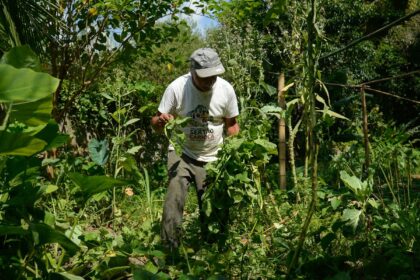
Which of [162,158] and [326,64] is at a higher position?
[326,64]

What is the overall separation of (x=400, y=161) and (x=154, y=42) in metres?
3.32

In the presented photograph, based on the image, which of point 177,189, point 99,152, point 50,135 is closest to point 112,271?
point 50,135

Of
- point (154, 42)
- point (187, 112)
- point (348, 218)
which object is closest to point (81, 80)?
point (154, 42)

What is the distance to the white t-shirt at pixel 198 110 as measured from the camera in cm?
373

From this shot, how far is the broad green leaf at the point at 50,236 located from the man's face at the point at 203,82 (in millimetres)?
1746

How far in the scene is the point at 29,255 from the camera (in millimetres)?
2264

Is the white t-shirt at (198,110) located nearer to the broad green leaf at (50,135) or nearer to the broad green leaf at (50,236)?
the broad green leaf at (50,135)

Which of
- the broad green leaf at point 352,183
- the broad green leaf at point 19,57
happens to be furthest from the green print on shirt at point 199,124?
the broad green leaf at point 19,57

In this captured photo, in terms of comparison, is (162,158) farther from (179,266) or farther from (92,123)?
(179,266)

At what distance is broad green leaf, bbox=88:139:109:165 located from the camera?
16.3 ft

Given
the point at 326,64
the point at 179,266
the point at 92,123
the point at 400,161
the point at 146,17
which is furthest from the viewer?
the point at 326,64

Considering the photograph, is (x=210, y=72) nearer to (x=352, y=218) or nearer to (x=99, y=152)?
(x=352, y=218)

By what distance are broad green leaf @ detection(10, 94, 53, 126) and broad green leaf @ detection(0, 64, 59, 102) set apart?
0.38 metres

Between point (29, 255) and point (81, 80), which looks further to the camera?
point (81, 80)
